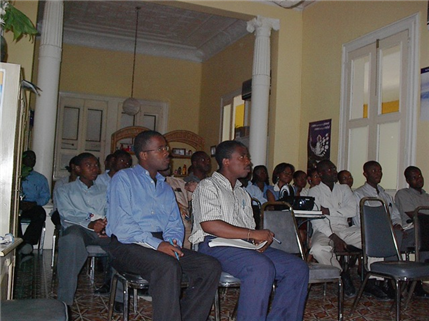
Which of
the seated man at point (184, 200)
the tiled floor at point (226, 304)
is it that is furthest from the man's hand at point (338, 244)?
the seated man at point (184, 200)

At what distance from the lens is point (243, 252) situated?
2.62 m

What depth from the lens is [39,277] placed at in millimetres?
4301


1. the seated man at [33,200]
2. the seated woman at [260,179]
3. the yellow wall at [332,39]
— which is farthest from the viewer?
the seated woman at [260,179]

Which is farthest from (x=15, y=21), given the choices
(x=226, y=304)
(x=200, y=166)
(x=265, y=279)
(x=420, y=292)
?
(x=420, y=292)

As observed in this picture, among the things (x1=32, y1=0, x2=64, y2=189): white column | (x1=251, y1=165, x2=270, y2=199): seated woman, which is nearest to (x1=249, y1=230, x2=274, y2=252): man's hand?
(x1=251, y1=165, x2=270, y2=199): seated woman

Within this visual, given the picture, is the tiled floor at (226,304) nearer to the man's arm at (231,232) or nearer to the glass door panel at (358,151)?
the man's arm at (231,232)

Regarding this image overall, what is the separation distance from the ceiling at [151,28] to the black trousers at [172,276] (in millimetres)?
6012

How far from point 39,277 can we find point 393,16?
5127mm

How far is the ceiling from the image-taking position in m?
8.36

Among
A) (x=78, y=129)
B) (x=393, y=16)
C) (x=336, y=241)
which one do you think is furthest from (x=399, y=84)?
(x=78, y=129)

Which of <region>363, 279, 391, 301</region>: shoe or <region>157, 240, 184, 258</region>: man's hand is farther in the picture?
<region>363, 279, 391, 301</region>: shoe

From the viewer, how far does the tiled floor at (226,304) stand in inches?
130

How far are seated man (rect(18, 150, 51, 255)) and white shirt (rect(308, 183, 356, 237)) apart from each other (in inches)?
129

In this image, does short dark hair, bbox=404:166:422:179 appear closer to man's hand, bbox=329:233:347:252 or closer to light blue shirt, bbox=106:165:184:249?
man's hand, bbox=329:233:347:252
